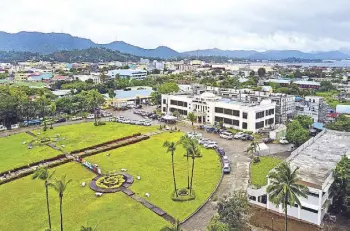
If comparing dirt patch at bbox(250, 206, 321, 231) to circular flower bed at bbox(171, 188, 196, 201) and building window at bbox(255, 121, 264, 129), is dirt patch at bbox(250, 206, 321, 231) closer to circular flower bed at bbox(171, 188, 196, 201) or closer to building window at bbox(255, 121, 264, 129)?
circular flower bed at bbox(171, 188, 196, 201)

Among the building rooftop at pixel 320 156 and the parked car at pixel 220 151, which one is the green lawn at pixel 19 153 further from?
the building rooftop at pixel 320 156

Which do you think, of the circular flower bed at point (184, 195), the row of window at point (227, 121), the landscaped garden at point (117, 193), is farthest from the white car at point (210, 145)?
the circular flower bed at point (184, 195)

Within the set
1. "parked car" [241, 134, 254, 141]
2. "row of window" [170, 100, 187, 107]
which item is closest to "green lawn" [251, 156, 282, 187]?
"parked car" [241, 134, 254, 141]

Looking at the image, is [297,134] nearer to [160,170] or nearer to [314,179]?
[314,179]

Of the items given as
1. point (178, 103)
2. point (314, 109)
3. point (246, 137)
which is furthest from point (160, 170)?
point (314, 109)

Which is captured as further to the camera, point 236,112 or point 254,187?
point 236,112

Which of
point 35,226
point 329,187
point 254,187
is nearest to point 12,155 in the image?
point 35,226

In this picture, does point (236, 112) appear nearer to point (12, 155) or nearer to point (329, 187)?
point (329, 187)
